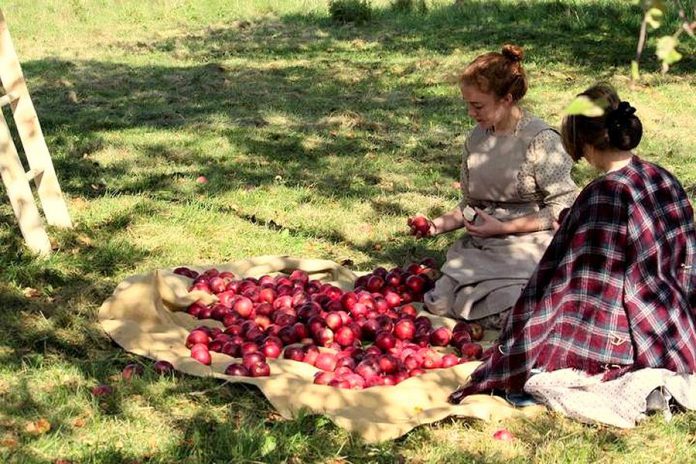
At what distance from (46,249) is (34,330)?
1.24m

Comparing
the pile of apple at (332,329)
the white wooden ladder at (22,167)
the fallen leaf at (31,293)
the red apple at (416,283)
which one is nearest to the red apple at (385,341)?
the pile of apple at (332,329)

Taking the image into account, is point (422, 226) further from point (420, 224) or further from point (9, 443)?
point (9, 443)

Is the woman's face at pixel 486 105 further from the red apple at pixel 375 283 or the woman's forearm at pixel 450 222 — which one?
the red apple at pixel 375 283

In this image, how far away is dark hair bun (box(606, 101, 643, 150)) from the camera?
13.8 ft

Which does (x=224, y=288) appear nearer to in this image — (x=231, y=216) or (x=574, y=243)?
(x=231, y=216)

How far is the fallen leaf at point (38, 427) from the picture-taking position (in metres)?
4.11

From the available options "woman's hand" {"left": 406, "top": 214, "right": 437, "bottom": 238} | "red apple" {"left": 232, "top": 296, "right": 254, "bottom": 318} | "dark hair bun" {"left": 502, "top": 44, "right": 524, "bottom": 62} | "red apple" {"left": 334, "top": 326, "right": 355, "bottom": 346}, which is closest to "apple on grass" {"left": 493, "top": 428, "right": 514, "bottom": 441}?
"red apple" {"left": 334, "top": 326, "right": 355, "bottom": 346}

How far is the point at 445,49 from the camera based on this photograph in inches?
612

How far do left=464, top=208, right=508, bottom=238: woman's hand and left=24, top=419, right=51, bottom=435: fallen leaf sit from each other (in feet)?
8.47

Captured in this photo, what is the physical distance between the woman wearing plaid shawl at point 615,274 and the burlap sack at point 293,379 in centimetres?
32

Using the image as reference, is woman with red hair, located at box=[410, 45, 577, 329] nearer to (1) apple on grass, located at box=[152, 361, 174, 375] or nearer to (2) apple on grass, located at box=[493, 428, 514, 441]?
(2) apple on grass, located at box=[493, 428, 514, 441]

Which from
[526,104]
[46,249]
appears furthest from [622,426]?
[526,104]

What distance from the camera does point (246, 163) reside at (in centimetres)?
932

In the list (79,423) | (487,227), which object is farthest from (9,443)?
(487,227)
